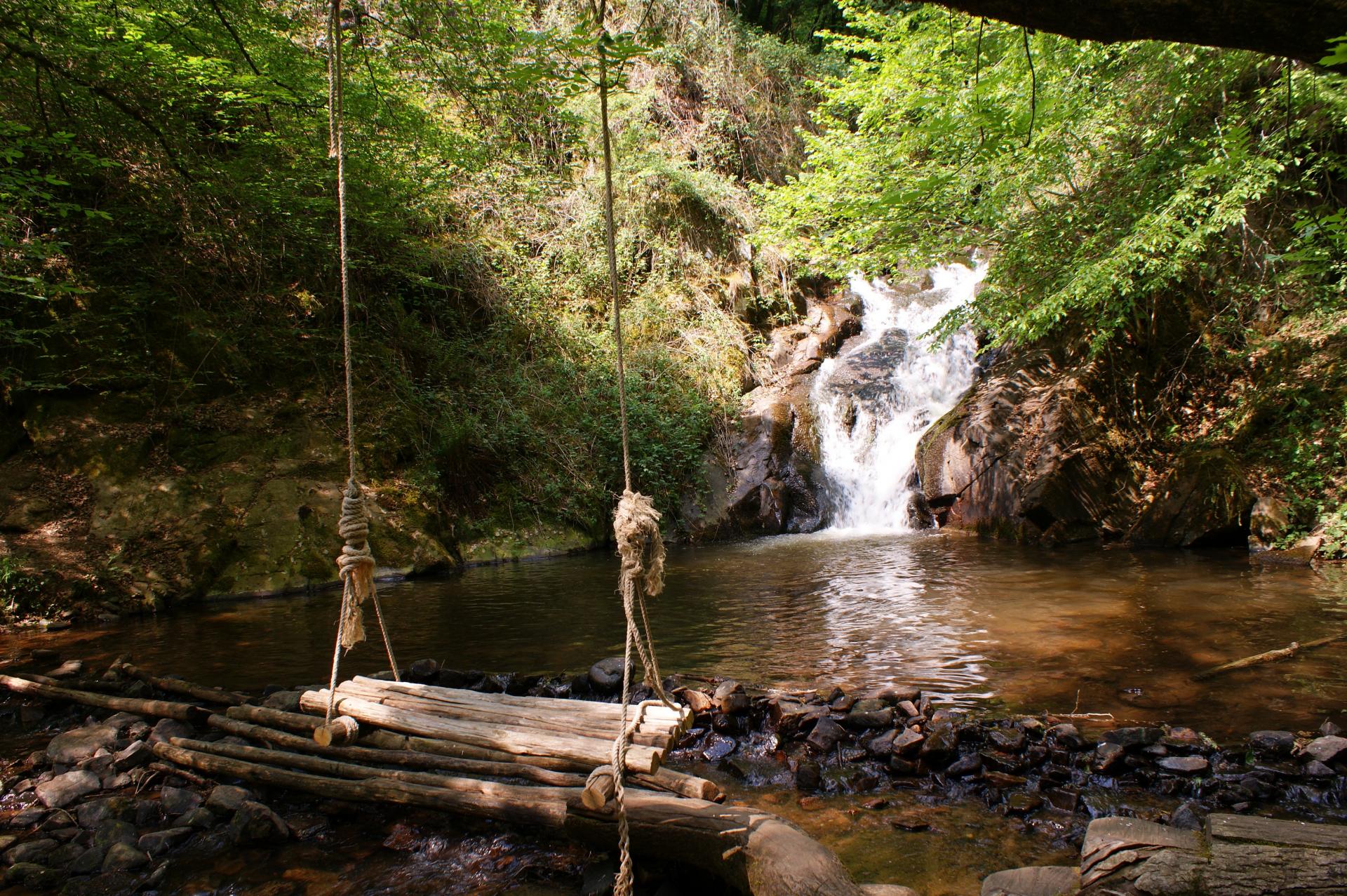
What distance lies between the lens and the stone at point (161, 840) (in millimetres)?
3088

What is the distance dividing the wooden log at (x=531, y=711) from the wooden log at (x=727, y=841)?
0.27m

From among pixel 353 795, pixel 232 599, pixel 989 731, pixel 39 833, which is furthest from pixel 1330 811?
pixel 232 599

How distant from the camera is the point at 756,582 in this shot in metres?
8.52

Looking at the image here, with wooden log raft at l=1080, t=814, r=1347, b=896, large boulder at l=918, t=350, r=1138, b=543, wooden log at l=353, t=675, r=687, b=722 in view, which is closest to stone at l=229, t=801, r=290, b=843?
wooden log at l=353, t=675, r=687, b=722

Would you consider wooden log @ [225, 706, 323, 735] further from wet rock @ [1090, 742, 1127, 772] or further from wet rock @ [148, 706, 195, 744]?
wet rock @ [1090, 742, 1127, 772]

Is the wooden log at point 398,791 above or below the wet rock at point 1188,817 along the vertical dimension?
above

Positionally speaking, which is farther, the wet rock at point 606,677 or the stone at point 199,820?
the wet rock at point 606,677

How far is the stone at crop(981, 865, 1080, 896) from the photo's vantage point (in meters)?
2.31

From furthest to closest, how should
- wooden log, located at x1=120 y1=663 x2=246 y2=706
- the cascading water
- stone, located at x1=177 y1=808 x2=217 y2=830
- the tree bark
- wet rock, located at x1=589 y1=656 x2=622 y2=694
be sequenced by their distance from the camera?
the cascading water
wet rock, located at x1=589 y1=656 x2=622 y2=694
wooden log, located at x1=120 y1=663 x2=246 y2=706
stone, located at x1=177 y1=808 x2=217 y2=830
the tree bark

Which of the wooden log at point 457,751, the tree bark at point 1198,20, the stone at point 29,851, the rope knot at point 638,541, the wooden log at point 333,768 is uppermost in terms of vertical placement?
the tree bark at point 1198,20

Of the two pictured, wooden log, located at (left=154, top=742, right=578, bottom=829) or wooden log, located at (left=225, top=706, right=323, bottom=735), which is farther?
wooden log, located at (left=225, top=706, right=323, bottom=735)

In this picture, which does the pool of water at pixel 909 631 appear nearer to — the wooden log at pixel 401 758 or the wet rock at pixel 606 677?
the wet rock at pixel 606 677

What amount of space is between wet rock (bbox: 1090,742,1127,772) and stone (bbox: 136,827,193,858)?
4191 millimetres

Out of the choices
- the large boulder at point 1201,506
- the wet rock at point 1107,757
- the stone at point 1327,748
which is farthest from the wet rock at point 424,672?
the large boulder at point 1201,506
